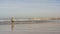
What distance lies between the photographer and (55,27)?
5.37 ft

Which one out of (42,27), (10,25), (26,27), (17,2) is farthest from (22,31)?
(17,2)

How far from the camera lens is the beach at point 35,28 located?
1.52m

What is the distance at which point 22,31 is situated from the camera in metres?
1.54

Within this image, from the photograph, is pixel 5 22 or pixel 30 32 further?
pixel 5 22

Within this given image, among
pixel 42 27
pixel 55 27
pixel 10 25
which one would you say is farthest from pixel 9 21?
pixel 55 27

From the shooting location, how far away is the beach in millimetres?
1524

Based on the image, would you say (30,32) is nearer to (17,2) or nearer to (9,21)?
(9,21)

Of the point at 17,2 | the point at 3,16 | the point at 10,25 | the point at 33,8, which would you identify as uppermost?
the point at 17,2

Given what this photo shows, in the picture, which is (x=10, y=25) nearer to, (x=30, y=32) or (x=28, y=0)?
(x=30, y=32)

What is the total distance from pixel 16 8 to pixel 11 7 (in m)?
0.09

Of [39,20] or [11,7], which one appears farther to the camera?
[39,20]

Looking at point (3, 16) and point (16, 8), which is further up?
point (16, 8)

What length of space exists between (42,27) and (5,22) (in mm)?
689

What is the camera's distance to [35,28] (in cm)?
160
